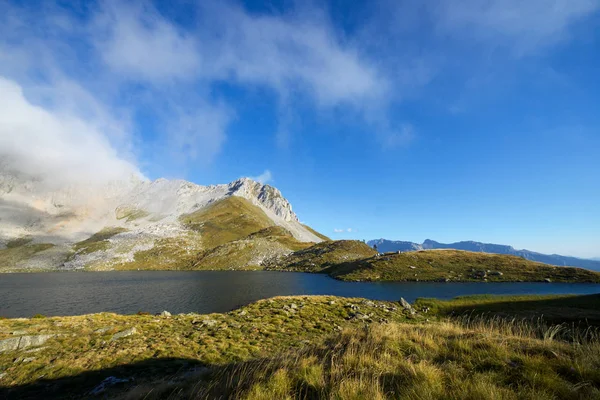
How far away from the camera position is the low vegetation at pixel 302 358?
20.0 ft

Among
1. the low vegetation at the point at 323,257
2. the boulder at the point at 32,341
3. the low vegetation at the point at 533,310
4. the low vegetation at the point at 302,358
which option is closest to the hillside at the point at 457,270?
the low vegetation at the point at 323,257

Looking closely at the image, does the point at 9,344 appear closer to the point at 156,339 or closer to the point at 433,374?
the point at 156,339

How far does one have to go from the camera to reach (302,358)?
8.91 m

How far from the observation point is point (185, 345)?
20.1 m

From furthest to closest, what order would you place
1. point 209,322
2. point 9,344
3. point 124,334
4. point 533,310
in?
1. point 533,310
2. point 209,322
3. point 124,334
4. point 9,344

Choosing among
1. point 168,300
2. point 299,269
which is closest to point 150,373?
point 168,300

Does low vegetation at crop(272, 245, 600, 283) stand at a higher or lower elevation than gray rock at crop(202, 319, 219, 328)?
higher

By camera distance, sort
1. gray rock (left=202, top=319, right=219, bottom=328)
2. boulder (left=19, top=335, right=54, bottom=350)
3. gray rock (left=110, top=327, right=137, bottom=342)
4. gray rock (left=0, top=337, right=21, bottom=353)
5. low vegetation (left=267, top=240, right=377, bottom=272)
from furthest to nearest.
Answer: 1. low vegetation (left=267, top=240, right=377, bottom=272)
2. gray rock (left=202, top=319, right=219, bottom=328)
3. gray rock (left=110, top=327, right=137, bottom=342)
4. boulder (left=19, top=335, right=54, bottom=350)
5. gray rock (left=0, top=337, right=21, bottom=353)

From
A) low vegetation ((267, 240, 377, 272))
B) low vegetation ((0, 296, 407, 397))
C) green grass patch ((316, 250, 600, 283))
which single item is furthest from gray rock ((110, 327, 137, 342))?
low vegetation ((267, 240, 377, 272))

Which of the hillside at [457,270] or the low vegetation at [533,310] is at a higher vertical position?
the hillside at [457,270]

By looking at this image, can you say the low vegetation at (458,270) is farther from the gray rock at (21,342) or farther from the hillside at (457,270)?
the gray rock at (21,342)

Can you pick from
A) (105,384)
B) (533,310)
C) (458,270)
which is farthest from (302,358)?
(458,270)

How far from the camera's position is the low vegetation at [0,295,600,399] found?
610cm

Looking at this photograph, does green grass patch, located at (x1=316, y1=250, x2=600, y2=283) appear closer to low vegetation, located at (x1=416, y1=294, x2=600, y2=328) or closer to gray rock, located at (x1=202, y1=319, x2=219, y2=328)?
low vegetation, located at (x1=416, y1=294, x2=600, y2=328)
